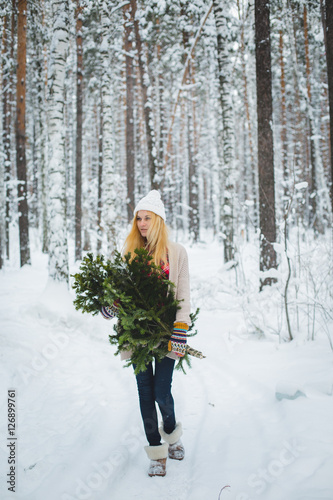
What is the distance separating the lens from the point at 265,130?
257 inches

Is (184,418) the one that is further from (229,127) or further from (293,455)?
(229,127)

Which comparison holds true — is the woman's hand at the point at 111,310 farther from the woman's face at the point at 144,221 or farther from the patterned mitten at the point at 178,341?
the woman's face at the point at 144,221

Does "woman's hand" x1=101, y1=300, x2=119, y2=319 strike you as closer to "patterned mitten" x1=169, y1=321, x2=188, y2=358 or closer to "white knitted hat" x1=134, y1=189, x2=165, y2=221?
"patterned mitten" x1=169, y1=321, x2=188, y2=358

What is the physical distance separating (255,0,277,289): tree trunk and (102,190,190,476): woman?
4.44m

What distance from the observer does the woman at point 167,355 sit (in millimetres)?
2145

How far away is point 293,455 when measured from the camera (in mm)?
2152

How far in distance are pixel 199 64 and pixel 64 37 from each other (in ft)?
40.2

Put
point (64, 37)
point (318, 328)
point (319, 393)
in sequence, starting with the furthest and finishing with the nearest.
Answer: point (64, 37)
point (318, 328)
point (319, 393)

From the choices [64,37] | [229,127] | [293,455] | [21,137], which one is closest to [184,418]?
[293,455]

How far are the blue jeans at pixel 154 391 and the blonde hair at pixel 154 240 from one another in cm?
80

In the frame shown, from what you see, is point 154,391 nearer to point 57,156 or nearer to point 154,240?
point 154,240

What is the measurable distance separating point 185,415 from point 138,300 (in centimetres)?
164

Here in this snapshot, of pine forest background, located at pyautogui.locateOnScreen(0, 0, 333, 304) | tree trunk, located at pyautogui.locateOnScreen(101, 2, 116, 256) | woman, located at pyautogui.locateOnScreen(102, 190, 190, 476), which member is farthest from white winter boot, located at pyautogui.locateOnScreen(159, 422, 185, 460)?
tree trunk, located at pyautogui.locateOnScreen(101, 2, 116, 256)

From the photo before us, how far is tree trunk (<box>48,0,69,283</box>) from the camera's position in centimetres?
589
